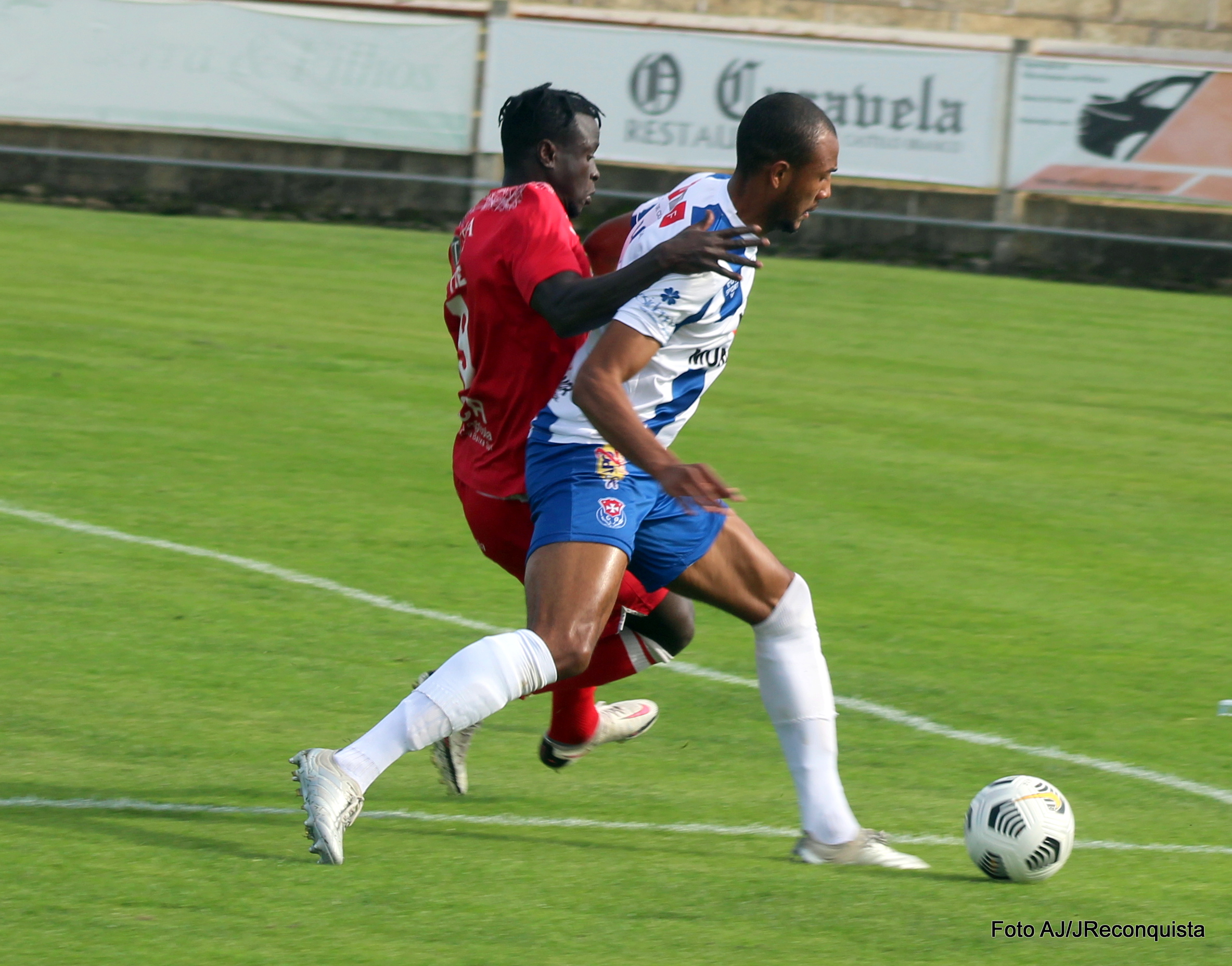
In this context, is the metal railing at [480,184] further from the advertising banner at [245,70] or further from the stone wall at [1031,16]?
the stone wall at [1031,16]

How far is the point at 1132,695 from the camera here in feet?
21.1

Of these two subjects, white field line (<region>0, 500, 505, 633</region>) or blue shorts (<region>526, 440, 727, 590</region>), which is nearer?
blue shorts (<region>526, 440, 727, 590</region>)

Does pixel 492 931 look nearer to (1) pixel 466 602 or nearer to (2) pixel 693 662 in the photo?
(2) pixel 693 662

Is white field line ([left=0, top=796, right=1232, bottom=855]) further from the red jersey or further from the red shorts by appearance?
the red jersey

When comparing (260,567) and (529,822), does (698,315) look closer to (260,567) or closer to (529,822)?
(529,822)

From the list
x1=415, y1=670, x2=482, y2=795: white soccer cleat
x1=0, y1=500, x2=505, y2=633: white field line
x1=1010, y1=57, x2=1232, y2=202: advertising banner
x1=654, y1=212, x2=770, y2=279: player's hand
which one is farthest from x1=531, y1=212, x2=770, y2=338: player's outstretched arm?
x1=1010, y1=57, x2=1232, y2=202: advertising banner

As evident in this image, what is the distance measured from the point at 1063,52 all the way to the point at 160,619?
14561mm

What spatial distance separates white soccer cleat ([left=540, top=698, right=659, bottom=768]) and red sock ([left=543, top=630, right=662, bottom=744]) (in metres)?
0.05

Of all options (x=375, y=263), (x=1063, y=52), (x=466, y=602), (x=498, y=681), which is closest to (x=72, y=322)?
(x=375, y=263)

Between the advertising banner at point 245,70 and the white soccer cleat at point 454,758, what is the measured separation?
14.7m

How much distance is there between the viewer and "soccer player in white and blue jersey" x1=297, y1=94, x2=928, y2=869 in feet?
13.6

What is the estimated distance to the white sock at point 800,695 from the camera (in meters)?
4.52

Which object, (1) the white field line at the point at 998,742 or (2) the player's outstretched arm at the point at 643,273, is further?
(1) the white field line at the point at 998,742

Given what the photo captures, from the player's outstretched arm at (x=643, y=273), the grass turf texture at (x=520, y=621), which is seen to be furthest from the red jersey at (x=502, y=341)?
the grass turf texture at (x=520, y=621)
